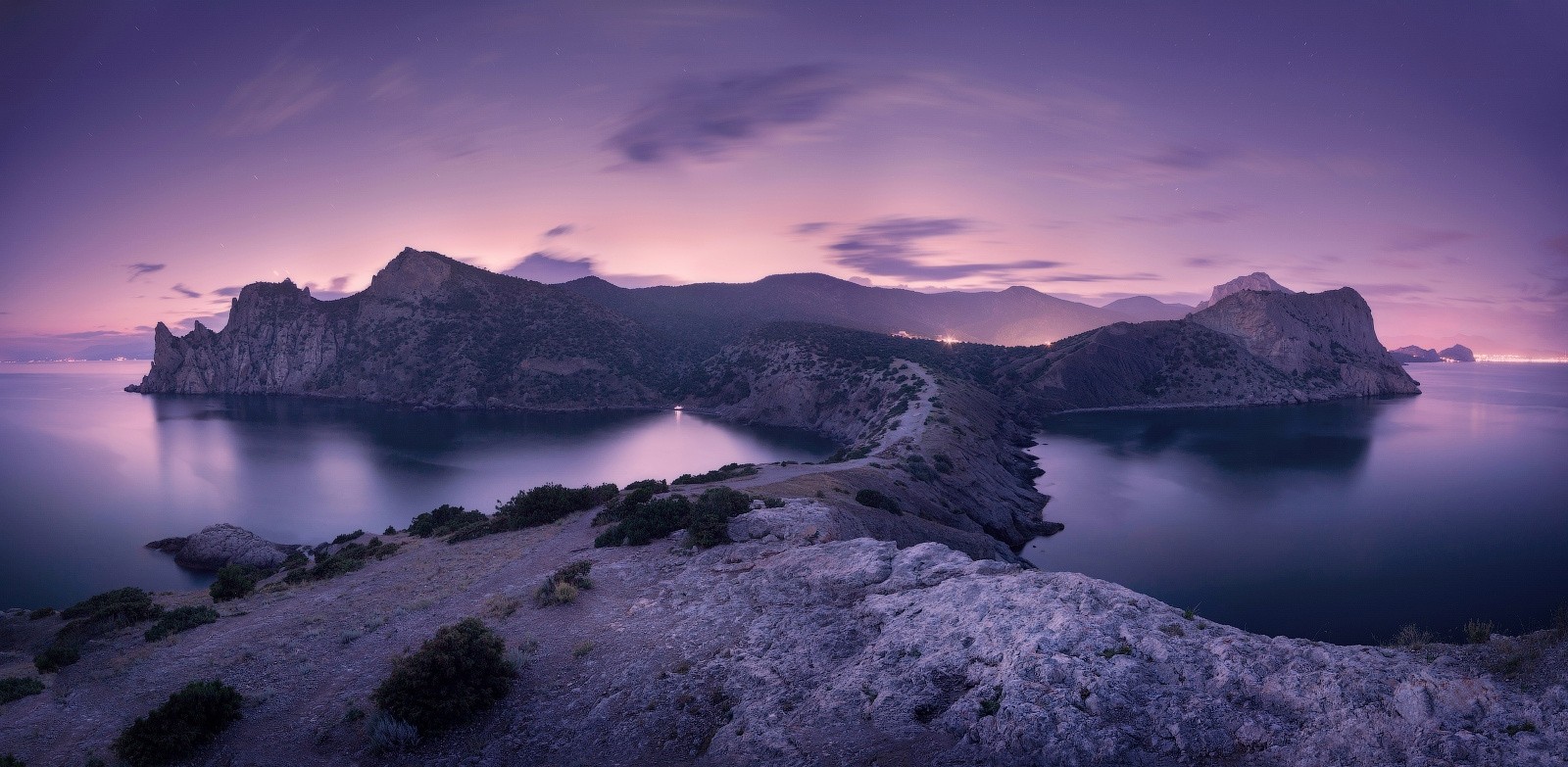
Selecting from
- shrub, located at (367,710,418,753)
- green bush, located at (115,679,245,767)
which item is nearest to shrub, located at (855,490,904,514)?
shrub, located at (367,710,418,753)

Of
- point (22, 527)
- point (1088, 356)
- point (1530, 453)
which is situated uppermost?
point (1088, 356)

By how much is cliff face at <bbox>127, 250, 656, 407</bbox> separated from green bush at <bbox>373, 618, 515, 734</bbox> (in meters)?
89.1

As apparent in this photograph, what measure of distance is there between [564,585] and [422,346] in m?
109

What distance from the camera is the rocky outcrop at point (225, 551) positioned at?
31219 mm

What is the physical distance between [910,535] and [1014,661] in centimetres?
1533

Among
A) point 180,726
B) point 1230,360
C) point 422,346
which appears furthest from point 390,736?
point 1230,360

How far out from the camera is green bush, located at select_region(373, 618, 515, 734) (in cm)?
952

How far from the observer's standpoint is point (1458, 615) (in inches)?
973

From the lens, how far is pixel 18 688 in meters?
11.4

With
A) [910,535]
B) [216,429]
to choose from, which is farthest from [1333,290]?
[216,429]

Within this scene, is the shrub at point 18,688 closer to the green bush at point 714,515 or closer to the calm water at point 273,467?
the green bush at point 714,515

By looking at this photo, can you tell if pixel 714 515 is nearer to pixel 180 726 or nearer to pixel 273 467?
pixel 180 726

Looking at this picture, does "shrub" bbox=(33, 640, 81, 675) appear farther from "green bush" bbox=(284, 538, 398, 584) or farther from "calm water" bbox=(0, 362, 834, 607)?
"calm water" bbox=(0, 362, 834, 607)

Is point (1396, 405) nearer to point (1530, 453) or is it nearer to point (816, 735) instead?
point (1530, 453)
